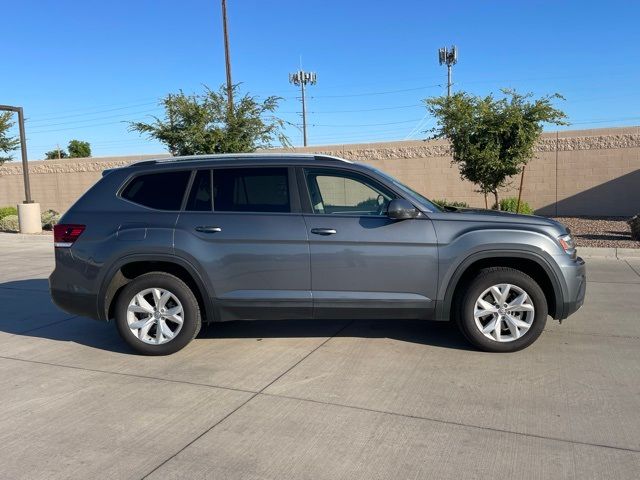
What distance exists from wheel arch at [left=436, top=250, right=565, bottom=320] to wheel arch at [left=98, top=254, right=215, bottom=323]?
7.22ft

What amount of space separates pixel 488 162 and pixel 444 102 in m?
1.82

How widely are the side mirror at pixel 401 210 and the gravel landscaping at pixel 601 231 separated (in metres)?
8.38

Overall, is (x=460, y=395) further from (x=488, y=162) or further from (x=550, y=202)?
(x=550, y=202)

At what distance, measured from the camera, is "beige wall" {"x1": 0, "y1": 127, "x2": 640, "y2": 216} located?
17.7 metres

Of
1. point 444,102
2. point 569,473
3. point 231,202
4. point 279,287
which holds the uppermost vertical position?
point 444,102

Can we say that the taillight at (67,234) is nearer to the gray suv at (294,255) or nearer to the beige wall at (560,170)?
the gray suv at (294,255)

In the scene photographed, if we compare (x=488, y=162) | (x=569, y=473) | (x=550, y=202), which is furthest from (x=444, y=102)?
(x=569, y=473)

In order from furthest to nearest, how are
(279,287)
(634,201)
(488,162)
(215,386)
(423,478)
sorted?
(634,201) → (488,162) → (279,287) → (215,386) → (423,478)

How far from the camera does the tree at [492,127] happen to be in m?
13.4

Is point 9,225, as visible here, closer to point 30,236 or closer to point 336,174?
point 30,236

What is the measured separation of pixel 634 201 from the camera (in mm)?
17641

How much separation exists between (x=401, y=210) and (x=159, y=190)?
2.33 metres

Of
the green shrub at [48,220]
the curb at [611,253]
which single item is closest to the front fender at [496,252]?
the curb at [611,253]

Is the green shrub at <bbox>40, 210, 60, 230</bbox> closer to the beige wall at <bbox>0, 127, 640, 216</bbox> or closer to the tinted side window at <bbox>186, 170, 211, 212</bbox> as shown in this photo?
the beige wall at <bbox>0, 127, 640, 216</bbox>
